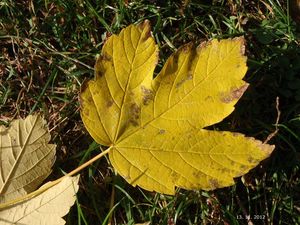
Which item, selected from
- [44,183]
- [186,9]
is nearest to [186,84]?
[186,9]

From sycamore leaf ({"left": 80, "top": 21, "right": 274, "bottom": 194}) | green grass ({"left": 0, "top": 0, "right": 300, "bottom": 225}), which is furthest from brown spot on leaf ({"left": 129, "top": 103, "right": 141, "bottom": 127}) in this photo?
green grass ({"left": 0, "top": 0, "right": 300, "bottom": 225})

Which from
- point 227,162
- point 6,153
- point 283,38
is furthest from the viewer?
point 283,38

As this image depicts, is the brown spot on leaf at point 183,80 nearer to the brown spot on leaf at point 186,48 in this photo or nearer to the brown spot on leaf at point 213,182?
the brown spot on leaf at point 186,48

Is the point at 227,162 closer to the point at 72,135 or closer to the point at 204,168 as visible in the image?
the point at 204,168

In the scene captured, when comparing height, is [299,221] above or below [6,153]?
below

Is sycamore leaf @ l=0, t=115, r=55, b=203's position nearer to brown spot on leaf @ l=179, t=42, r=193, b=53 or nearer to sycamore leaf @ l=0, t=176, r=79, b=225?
sycamore leaf @ l=0, t=176, r=79, b=225

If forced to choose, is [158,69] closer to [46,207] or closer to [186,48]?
[186,48]
